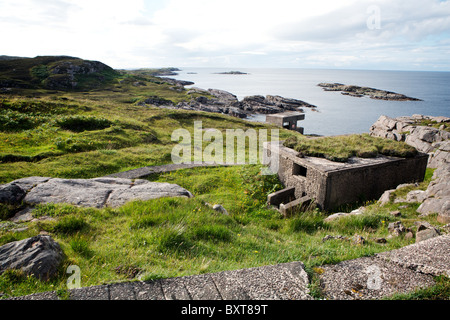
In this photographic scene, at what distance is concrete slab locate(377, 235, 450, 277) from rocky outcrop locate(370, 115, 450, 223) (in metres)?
2.74

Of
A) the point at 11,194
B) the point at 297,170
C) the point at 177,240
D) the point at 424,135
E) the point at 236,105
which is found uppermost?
the point at 236,105

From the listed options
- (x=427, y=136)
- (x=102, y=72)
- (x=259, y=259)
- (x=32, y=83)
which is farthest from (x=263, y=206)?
(x=102, y=72)

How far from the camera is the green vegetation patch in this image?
10559 mm

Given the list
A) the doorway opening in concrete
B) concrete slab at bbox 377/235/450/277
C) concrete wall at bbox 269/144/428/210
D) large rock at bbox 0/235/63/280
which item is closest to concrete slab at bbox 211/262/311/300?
concrete slab at bbox 377/235/450/277

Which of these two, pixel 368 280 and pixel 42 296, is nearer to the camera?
pixel 42 296

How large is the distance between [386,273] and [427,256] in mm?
783

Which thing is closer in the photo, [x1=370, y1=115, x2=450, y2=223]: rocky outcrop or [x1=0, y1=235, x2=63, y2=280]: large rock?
[x1=0, y1=235, x2=63, y2=280]: large rock

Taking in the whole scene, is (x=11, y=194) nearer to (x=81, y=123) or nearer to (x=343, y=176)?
(x=343, y=176)

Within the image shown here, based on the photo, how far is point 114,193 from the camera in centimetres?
800

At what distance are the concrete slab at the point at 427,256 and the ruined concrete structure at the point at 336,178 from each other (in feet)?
16.2

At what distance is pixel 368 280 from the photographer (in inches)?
132

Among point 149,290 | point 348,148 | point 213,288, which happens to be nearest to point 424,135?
point 348,148

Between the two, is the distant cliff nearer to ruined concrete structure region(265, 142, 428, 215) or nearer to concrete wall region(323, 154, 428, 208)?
ruined concrete structure region(265, 142, 428, 215)

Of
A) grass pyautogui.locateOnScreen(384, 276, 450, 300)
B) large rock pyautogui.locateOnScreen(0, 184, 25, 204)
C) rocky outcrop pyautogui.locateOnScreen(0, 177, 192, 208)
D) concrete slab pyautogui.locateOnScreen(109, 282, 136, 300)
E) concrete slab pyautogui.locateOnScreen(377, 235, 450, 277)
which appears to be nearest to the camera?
concrete slab pyautogui.locateOnScreen(109, 282, 136, 300)
